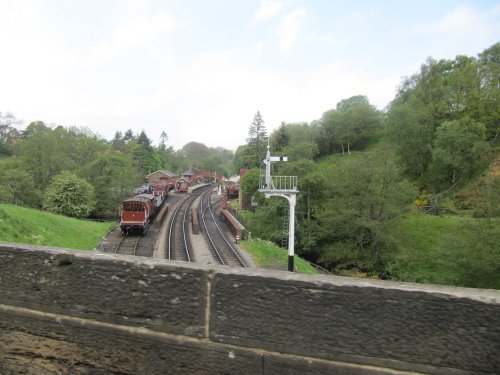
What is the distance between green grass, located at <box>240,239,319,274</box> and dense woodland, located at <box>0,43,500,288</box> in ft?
10.6

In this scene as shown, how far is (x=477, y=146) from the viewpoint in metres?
28.1

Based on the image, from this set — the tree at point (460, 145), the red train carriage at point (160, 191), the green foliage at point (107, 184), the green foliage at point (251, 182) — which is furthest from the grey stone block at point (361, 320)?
the red train carriage at point (160, 191)

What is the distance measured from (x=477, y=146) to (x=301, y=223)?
53.1ft

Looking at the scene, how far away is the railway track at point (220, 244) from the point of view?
1829 cm

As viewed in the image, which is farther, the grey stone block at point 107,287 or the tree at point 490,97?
the tree at point 490,97

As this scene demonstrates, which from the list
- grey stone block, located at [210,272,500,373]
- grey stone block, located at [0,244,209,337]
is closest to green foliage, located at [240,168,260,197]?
grey stone block, located at [0,244,209,337]

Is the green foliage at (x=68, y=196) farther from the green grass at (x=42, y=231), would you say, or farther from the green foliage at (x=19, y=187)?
the green grass at (x=42, y=231)

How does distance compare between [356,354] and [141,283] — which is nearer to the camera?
[356,354]

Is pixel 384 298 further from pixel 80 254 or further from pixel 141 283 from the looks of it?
pixel 80 254

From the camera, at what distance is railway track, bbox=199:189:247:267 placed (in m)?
18.3

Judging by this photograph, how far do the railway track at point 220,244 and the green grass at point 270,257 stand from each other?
94 centimetres

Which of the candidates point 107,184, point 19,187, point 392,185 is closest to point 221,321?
point 392,185

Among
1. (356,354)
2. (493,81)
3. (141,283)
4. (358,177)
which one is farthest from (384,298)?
(493,81)

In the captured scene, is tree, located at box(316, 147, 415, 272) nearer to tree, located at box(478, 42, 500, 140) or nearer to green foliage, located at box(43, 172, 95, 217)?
tree, located at box(478, 42, 500, 140)
